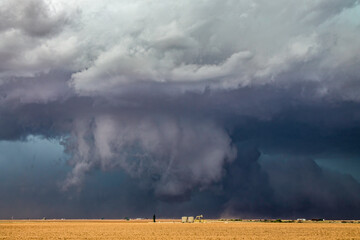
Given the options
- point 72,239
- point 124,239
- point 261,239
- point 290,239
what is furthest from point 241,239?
point 72,239

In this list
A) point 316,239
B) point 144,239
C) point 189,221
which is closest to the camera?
point 144,239

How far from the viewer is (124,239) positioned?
70.1 meters

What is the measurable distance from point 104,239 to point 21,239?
555 inches

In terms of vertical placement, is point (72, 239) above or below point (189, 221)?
below

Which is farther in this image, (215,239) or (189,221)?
(189,221)

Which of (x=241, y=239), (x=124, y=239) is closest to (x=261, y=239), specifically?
(x=241, y=239)

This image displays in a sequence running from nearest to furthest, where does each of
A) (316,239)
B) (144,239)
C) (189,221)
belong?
(144,239)
(316,239)
(189,221)

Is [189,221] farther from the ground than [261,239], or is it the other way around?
[189,221]

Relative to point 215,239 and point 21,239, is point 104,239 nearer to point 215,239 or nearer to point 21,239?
point 21,239

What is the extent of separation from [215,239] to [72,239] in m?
24.2

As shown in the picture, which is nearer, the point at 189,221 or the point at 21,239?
the point at 21,239

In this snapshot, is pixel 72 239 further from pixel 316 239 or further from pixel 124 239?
pixel 316 239

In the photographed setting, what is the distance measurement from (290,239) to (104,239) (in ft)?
105

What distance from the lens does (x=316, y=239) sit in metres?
73.6
